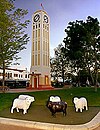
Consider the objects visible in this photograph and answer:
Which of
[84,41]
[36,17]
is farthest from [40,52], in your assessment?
[84,41]

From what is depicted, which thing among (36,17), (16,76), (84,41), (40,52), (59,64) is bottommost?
(16,76)

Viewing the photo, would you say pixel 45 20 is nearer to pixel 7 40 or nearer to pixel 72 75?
pixel 72 75

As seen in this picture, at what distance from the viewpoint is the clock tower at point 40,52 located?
36.0 m

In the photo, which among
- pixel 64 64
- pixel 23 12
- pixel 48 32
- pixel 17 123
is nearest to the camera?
pixel 17 123

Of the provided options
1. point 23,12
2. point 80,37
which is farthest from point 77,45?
point 23,12

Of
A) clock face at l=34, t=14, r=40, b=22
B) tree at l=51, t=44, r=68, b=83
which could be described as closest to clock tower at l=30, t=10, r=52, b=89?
clock face at l=34, t=14, r=40, b=22

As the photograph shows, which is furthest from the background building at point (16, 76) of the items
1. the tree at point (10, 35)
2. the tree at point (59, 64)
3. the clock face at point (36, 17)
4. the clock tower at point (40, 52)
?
the tree at point (10, 35)

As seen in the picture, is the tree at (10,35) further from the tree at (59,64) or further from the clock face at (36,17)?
the tree at (59,64)

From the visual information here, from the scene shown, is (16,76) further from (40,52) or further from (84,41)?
(84,41)

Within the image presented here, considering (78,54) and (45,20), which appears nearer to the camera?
(78,54)

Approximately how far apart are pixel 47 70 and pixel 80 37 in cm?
1731

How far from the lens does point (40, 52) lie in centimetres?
3606

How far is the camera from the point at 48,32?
38.8 m

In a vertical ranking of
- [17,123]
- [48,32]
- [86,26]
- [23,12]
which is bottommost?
[17,123]
